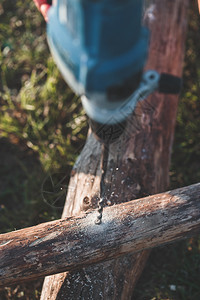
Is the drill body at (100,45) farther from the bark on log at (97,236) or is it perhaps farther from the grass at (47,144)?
the grass at (47,144)

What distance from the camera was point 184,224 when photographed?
1.57m

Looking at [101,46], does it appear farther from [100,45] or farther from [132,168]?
[132,168]

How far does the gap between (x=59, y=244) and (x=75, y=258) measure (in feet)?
0.31

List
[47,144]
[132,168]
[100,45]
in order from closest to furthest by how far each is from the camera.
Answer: [100,45] < [132,168] < [47,144]

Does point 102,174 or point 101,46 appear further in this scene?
point 102,174

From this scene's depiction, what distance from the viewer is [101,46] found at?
37.9 inches

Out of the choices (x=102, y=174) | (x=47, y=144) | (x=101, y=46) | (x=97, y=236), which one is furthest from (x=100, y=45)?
(x=47, y=144)

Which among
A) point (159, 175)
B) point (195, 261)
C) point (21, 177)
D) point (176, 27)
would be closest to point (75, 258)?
point (159, 175)

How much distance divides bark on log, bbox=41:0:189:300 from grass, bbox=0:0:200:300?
360 mm

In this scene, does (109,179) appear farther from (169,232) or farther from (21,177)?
(21,177)

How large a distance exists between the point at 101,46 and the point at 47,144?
1.67 metres

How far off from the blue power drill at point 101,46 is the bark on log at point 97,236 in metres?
0.58

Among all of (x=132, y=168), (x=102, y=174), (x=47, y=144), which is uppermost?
(x=102, y=174)

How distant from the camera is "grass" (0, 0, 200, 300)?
2055 millimetres
